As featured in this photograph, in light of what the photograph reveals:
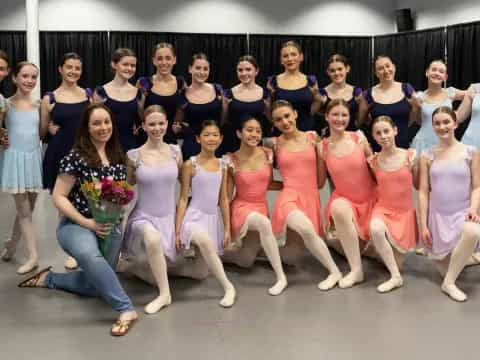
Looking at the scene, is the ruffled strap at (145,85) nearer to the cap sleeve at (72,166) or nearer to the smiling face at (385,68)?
the cap sleeve at (72,166)

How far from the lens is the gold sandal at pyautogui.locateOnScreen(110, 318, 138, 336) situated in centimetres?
247

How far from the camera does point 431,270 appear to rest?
3375mm

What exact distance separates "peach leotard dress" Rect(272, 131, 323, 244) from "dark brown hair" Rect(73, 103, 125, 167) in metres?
1.00

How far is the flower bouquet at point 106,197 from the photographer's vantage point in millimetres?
2484

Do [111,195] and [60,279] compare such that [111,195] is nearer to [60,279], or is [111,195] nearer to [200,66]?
[60,279]

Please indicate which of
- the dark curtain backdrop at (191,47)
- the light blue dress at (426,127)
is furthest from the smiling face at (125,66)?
the dark curtain backdrop at (191,47)

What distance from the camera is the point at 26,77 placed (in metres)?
3.28

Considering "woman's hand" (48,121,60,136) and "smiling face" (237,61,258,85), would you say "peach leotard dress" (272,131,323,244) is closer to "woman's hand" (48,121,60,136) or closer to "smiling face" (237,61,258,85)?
"smiling face" (237,61,258,85)

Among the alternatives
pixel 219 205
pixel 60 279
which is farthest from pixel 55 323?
pixel 219 205

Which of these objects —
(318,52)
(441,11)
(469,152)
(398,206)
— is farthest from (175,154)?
A: (318,52)

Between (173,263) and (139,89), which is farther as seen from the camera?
(139,89)

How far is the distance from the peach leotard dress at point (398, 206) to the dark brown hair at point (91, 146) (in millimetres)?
1477

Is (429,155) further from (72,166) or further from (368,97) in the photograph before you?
(72,166)

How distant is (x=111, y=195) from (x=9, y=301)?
962 mm
